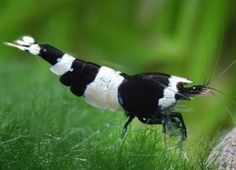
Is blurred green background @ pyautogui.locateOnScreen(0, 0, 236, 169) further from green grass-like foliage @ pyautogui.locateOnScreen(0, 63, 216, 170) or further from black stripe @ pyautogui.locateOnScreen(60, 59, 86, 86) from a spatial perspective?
black stripe @ pyautogui.locateOnScreen(60, 59, 86, 86)

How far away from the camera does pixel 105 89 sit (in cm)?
125

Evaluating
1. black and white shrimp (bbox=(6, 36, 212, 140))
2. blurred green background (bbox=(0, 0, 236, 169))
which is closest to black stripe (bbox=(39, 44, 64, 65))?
black and white shrimp (bbox=(6, 36, 212, 140))

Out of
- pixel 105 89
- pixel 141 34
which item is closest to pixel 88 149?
pixel 105 89

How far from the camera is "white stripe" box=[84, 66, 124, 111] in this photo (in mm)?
1254

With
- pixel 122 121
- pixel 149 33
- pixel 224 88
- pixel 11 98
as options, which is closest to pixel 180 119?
pixel 122 121

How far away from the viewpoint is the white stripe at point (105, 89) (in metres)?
1.25

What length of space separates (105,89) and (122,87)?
33mm

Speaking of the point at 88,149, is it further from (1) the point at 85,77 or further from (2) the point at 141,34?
(2) the point at 141,34

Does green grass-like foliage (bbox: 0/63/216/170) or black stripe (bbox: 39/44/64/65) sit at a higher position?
black stripe (bbox: 39/44/64/65)

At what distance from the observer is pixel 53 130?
150cm

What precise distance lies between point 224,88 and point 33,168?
74.1 inches

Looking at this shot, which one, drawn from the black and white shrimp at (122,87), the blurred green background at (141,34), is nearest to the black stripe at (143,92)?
the black and white shrimp at (122,87)

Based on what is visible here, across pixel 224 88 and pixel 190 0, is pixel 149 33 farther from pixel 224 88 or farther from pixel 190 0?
pixel 224 88

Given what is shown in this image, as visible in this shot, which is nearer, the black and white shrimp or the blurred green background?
the black and white shrimp
